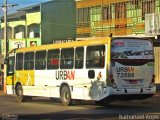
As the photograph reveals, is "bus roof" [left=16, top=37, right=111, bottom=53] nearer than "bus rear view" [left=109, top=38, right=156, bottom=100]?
No

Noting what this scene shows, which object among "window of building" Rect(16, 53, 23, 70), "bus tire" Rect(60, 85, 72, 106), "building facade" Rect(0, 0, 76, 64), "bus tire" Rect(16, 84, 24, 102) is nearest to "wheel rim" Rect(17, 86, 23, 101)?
"bus tire" Rect(16, 84, 24, 102)

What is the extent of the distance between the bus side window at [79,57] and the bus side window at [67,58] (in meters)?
0.45

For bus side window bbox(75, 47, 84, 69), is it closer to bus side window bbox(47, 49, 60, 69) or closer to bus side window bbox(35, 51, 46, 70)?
bus side window bbox(47, 49, 60, 69)

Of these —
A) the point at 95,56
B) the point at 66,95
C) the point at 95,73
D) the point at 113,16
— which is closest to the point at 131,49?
the point at 95,56

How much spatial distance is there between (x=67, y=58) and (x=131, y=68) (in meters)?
3.58

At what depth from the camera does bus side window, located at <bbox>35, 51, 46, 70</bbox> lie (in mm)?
26484

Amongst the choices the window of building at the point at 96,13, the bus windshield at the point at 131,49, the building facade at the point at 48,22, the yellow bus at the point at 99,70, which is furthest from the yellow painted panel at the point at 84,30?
the bus windshield at the point at 131,49

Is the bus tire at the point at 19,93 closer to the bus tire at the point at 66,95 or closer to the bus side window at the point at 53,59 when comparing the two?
the bus side window at the point at 53,59

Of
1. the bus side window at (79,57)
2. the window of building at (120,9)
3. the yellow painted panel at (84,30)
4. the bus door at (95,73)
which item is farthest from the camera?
the yellow painted panel at (84,30)

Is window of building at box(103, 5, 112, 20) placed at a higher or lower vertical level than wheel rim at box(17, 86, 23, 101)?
higher

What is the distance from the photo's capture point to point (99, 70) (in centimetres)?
2223

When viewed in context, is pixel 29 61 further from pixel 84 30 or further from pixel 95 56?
pixel 84 30

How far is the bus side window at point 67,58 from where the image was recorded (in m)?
24.3

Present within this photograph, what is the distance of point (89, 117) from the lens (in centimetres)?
1867
